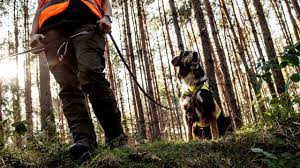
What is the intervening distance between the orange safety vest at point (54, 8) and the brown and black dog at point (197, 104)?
6.04ft

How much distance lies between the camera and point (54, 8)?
2691 millimetres

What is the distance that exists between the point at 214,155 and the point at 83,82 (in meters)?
1.19

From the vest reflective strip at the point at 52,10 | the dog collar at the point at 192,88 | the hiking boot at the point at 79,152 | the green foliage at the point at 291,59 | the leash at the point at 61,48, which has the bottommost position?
the hiking boot at the point at 79,152

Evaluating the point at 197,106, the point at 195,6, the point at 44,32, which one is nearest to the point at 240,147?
the point at 197,106

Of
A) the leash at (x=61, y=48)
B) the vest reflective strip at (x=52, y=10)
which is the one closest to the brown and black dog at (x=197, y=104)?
the leash at (x=61, y=48)

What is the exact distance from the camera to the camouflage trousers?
2.59m

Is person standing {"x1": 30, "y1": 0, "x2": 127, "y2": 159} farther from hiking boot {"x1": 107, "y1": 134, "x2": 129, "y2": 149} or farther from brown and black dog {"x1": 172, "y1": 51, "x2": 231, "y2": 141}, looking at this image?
brown and black dog {"x1": 172, "y1": 51, "x2": 231, "y2": 141}

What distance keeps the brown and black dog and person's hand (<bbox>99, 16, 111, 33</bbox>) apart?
71.1 inches

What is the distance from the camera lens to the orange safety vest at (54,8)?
266 cm

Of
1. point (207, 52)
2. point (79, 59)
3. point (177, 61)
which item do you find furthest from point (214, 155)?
point (207, 52)

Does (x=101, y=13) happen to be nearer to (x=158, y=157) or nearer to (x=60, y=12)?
(x=60, y=12)

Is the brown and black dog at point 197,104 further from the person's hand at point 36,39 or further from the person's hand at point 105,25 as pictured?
the person's hand at point 36,39

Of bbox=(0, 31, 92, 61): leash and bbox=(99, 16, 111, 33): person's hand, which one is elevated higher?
bbox=(99, 16, 111, 33): person's hand

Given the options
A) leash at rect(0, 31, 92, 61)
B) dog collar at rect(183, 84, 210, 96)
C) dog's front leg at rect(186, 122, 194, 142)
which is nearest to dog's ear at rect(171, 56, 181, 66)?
dog collar at rect(183, 84, 210, 96)
